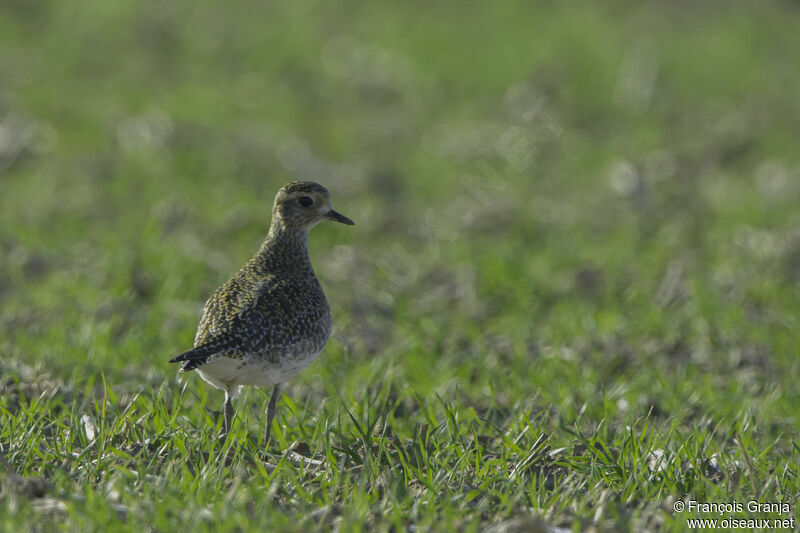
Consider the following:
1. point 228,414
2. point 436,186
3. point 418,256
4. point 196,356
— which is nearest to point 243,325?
point 196,356

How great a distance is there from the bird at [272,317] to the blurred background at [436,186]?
949 millimetres

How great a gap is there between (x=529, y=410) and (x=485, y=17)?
494 inches

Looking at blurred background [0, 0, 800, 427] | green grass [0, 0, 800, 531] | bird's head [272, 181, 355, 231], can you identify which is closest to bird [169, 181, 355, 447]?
bird's head [272, 181, 355, 231]

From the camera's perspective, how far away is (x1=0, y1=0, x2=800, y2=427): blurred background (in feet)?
27.3

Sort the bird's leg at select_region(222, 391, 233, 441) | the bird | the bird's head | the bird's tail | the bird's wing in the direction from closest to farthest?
the bird's tail → the bird's wing → the bird → the bird's leg at select_region(222, 391, 233, 441) → the bird's head

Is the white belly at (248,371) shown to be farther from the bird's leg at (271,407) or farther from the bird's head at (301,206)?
the bird's head at (301,206)

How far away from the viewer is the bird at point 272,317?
5.68 meters

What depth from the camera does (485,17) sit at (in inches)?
712

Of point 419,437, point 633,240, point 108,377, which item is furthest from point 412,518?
point 633,240

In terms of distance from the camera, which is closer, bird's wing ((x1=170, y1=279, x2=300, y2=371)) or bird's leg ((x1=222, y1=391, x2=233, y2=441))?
bird's wing ((x1=170, y1=279, x2=300, y2=371))

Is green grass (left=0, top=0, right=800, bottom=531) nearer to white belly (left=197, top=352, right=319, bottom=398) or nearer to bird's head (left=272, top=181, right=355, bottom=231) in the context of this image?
white belly (left=197, top=352, right=319, bottom=398)

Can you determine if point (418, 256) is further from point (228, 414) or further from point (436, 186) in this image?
point (228, 414)

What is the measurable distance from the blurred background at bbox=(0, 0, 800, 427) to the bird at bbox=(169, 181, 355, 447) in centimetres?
95

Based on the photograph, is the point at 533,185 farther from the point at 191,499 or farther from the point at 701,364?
the point at 191,499
